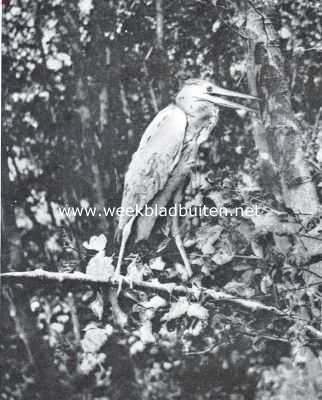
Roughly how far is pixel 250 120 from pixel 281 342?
51 centimetres

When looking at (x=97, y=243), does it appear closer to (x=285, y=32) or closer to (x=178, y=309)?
(x=178, y=309)

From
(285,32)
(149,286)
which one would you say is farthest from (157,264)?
(285,32)

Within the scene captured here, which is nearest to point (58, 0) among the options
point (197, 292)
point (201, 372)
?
point (197, 292)

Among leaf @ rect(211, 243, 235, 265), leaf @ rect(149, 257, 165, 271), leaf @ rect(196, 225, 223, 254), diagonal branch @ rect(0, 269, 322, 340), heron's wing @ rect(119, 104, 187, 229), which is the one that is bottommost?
diagonal branch @ rect(0, 269, 322, 340)

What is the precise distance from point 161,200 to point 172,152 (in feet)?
0.38

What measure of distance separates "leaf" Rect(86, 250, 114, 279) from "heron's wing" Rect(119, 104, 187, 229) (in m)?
0.09

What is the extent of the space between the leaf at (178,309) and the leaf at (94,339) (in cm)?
16

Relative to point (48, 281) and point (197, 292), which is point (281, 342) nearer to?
point (197, 292)

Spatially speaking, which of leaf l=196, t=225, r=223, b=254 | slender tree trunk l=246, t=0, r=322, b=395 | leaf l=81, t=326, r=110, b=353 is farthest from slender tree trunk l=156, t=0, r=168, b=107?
leaf l=81, t=326, r=110, b=353

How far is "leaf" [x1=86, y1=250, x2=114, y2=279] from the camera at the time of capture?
1.31 meters

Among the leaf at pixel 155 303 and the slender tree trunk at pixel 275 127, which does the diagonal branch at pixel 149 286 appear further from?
the slender tree trunk at pixel 275 127

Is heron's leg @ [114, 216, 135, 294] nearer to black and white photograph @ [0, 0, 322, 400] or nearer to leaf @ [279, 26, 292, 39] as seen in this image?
black and white photograph @ [0, 0, 322, 400]

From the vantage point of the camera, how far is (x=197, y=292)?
126 centimetres

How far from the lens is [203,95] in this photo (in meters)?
1.28
